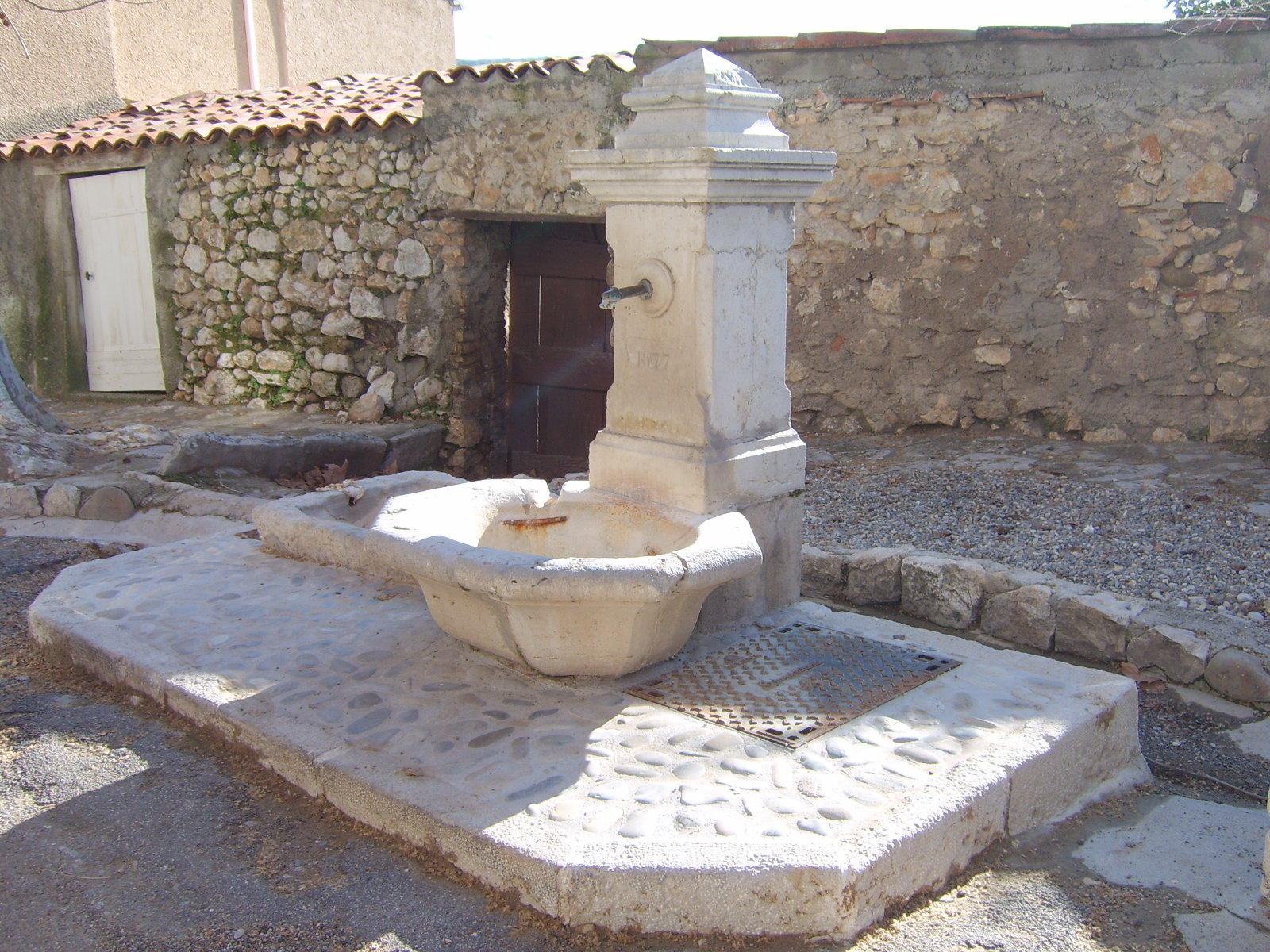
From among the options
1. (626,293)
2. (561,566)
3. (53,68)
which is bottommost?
A: (561,566)

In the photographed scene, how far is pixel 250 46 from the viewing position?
37.1 feet

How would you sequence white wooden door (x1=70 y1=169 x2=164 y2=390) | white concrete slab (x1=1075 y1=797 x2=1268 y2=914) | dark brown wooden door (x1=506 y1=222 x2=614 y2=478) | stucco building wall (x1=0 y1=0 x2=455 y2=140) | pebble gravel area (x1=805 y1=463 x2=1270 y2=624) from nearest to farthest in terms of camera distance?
white concrete slab (x1=1075 y1=797 x2=1268 y2=914), pebble gravel area (x1=805 y1=463 x2=1270 y2=624), dark brown wooden door (x1=506 y1=222 x2=614 y2=478), white wooden door (x1=70 y1=169 x2=164 y2=390), stucco building wall (x1=0 y1=0 x2=455 y2=140)

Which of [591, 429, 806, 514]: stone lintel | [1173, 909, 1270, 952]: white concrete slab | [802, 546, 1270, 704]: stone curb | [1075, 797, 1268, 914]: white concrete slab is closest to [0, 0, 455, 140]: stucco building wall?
[591, 429, 806, 514]: stone lintel

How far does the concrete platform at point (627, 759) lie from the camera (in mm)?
2418

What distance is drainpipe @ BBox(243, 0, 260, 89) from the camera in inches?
442

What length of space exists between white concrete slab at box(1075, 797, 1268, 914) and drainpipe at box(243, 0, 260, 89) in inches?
432

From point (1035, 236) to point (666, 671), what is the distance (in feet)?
13.8

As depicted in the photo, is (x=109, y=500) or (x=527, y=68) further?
(x=527, y=68)

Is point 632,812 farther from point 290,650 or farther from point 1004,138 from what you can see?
point 1004,138

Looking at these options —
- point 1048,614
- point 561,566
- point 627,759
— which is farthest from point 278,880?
point 1048,614

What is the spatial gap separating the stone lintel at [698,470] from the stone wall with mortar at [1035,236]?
10.3 feet

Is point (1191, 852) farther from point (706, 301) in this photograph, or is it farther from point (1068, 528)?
point (1068, 528)

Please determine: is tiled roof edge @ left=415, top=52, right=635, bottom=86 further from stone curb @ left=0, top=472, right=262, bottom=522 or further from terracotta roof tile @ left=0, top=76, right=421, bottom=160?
stone curb @ left=0, top=472, right=262, bottom=522

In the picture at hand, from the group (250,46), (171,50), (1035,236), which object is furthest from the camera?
(250,46)
